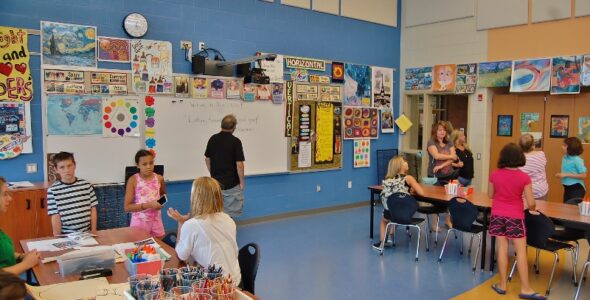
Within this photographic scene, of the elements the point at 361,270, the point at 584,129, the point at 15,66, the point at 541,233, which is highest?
the point at 15,66

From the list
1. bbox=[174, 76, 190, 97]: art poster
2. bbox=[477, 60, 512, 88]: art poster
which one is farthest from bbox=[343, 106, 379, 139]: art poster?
bbox=[174, 76, 190, 97]: art poster

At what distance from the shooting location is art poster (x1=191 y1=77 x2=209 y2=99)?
6219 mm

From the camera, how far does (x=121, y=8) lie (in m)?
5.67

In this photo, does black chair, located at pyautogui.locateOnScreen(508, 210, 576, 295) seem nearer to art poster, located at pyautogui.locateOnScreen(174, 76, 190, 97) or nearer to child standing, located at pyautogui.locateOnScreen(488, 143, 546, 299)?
child standing, located at pyautogui.locateOnScreen(488, 143, 546, 299)

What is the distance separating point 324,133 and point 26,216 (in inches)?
181

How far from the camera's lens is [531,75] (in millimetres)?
7258

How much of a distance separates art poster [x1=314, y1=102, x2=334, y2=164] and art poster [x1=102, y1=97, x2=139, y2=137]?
9.96 feet

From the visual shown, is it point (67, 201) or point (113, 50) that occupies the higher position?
point (113, 50)

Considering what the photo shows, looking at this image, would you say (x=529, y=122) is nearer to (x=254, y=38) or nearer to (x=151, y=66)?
(x=254, y=38)

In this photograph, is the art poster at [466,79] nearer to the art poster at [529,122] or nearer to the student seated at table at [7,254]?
the art poster at [529,122]

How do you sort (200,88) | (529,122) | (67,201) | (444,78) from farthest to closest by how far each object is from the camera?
(444,78) → (529,122) → (200,88) → (67,201)

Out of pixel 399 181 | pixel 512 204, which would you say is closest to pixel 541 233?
pixel 512 204

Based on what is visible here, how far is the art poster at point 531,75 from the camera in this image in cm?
711

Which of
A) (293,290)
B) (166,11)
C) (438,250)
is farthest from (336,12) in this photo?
(293,290)
